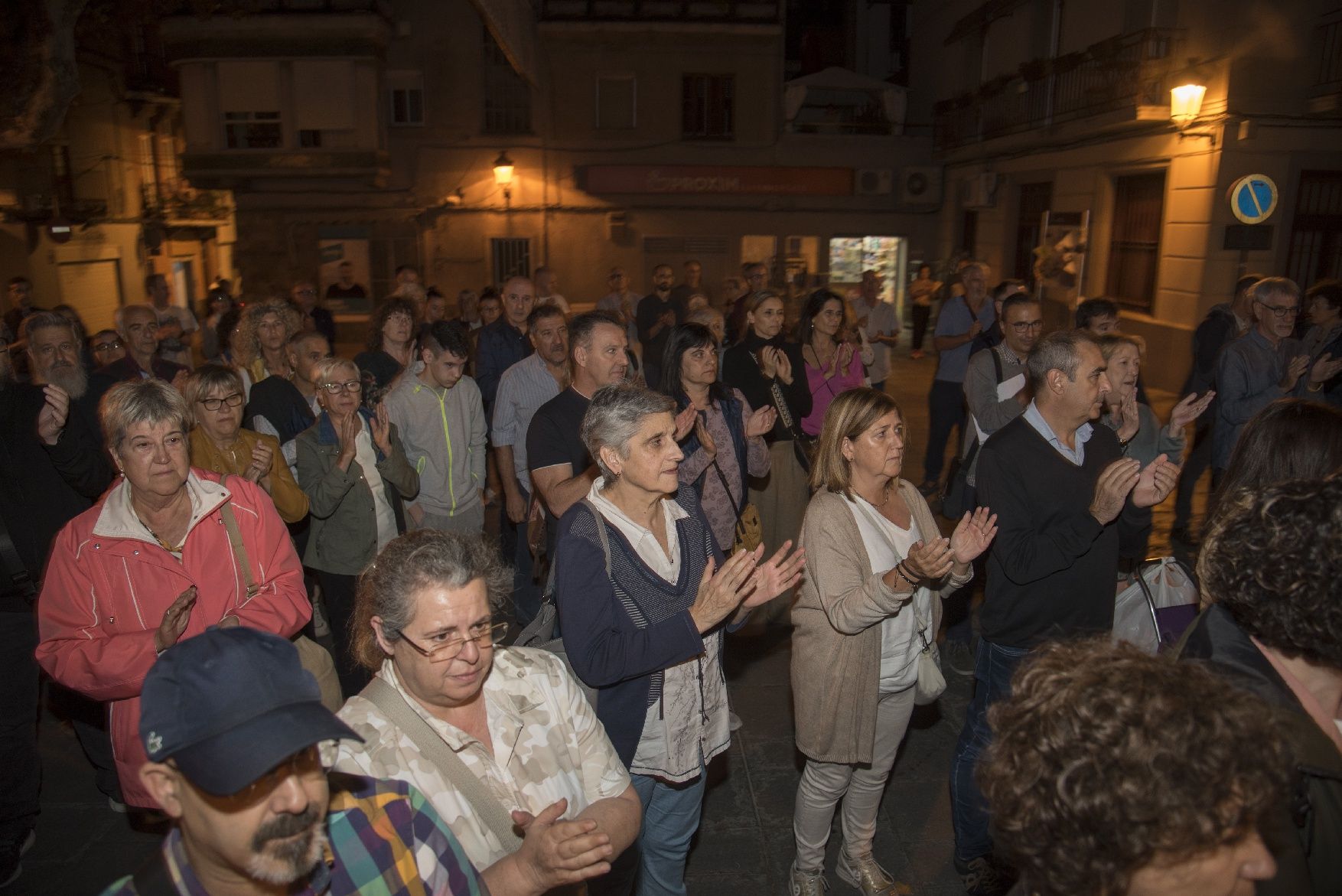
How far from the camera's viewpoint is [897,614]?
10.2 feet

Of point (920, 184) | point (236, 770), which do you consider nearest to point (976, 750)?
point (236, 770)

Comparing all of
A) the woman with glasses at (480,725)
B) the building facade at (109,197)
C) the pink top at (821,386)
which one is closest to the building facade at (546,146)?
the building facade at (109,197)

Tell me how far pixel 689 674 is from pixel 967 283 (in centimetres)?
656

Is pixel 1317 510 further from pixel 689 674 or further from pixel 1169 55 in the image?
pixel 1169 55

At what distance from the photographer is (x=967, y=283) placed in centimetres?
822

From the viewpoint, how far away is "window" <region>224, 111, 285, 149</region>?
1925 centimetres

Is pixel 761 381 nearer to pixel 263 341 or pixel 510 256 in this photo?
pixel 263 341

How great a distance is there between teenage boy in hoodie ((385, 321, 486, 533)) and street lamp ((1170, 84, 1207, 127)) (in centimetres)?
1209

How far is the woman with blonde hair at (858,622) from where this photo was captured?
2988 mm

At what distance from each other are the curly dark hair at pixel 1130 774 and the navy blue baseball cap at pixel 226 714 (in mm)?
1157

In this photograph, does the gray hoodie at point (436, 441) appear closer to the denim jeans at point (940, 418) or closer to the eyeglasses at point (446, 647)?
the eyeglasses at point (446, 647)

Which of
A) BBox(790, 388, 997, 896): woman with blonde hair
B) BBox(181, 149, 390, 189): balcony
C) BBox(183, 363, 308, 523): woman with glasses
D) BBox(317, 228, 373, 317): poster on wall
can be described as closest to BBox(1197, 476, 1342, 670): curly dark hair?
BBox(790, 388, 997, 896): woman with blonde hair

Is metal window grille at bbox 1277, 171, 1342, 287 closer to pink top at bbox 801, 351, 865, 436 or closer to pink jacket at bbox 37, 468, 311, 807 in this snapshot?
pink top at bbox 801, 351, 865, 436

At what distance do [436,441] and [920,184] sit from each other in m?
19.7
